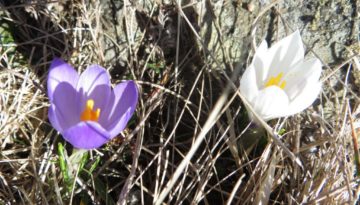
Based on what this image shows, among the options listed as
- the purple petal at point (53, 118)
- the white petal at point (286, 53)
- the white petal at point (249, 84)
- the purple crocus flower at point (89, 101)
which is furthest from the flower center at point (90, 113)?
the white petal at point (286, 53)

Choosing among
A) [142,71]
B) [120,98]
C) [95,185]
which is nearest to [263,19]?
[142,71]

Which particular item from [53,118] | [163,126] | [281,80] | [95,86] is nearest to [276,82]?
[281,80]

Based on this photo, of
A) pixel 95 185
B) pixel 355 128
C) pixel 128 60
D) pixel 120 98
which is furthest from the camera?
pixel 128 60

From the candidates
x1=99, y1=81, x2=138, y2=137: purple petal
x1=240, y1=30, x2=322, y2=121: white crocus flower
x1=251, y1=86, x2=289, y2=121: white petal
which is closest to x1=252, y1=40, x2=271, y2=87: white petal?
x1=240, y1=30, x2=322, y2=121: white crocus flower

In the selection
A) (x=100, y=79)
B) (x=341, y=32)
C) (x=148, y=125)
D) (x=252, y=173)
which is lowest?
(x=252, y=173)

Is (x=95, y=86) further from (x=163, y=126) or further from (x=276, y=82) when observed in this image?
(x=276, y=82)

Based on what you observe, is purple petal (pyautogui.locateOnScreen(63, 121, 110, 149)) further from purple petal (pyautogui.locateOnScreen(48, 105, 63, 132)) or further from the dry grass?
the dry grass

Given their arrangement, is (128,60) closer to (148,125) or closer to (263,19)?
(148,125)
